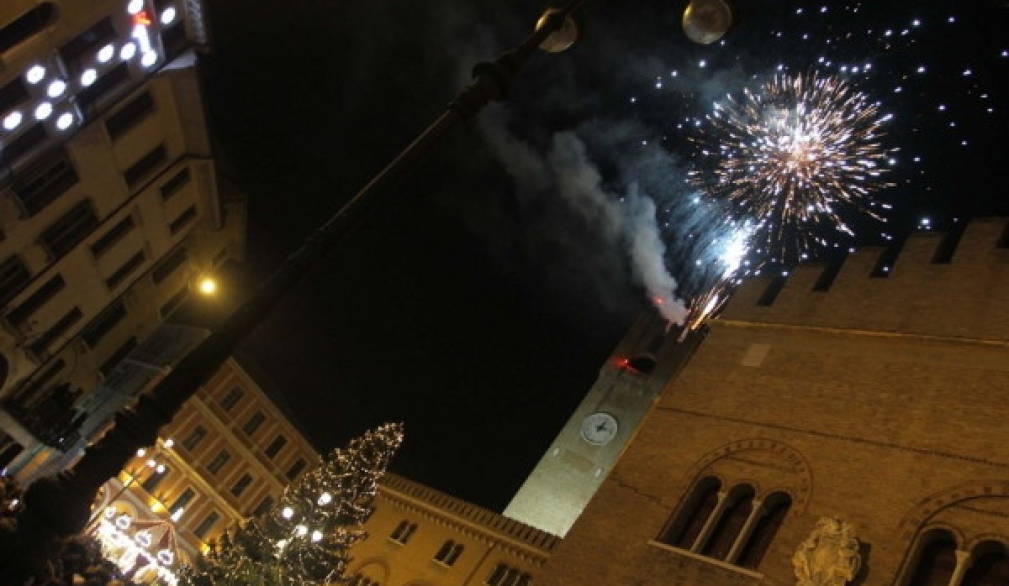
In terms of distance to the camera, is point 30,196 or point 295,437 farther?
point 295,437

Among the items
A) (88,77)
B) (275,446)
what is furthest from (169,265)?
(275,446)

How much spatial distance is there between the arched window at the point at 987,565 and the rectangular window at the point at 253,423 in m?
40.9

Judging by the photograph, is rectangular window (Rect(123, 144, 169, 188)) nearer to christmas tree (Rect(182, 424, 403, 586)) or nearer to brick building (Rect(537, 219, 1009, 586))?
christmas tree (Rect(182, 424, 403, 586))

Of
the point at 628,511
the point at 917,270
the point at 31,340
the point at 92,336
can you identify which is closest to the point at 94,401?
the point at 92,336

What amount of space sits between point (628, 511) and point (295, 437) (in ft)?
127

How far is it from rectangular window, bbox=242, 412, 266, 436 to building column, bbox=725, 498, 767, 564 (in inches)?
1501

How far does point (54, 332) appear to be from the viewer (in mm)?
25234

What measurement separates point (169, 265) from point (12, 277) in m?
9.04

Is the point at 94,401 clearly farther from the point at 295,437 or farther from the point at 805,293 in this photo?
the point at 805,293

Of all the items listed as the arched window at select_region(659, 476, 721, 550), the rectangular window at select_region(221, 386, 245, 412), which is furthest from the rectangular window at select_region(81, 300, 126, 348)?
the arched window at select_region(659, 476, 721, 550)

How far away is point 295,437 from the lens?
48.9 meters

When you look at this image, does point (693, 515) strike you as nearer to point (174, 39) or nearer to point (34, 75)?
point (34, 75)

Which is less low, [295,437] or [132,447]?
[295,437]

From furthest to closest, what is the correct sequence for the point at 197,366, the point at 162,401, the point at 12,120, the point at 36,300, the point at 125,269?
1. the point at 125,269
2. the point at 36,300
3. the point at 12,120
4. the point at 197,366
5. the point at 162,401
